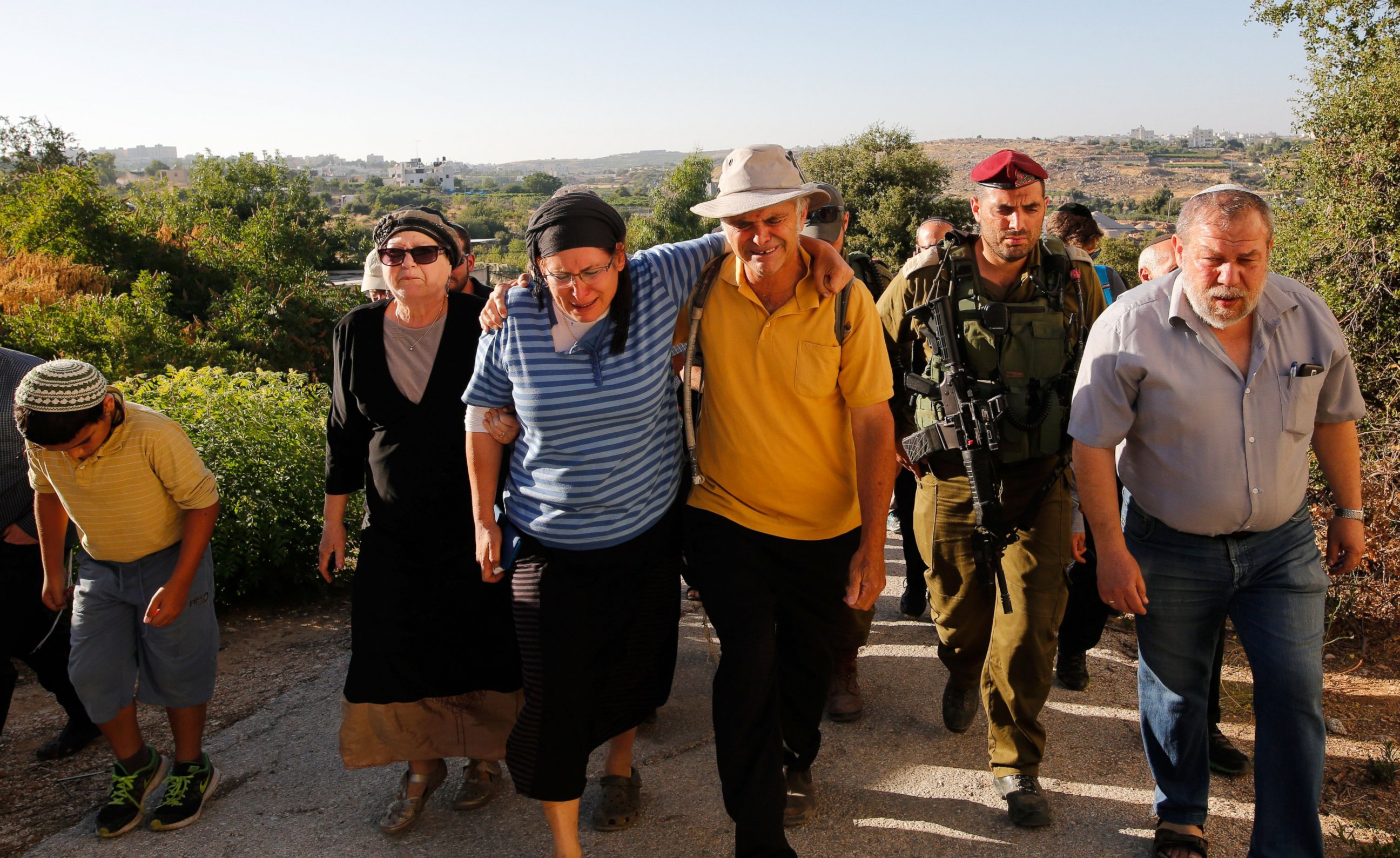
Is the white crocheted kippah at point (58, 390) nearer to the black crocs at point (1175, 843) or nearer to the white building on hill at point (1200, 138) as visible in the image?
the black crocs at point (1175, 843)

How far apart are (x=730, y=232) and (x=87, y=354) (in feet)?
20.8

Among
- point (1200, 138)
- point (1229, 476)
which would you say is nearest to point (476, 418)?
point (1229, 476)

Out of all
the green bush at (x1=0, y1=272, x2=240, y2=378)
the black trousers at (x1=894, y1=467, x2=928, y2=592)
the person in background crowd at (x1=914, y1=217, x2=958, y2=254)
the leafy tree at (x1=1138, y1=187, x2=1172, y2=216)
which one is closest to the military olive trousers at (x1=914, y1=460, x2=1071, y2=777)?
the black trousers at (x1=894, y1=467, x2=928, y2=592)

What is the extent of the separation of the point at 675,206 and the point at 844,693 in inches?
2831

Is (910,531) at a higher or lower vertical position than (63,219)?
lower

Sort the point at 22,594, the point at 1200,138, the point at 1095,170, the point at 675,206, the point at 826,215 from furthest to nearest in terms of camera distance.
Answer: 1. the point at 1200,138
2. the point at 1095,170
3. the point at 675,206
4. the point at 826,215
5. the point at 22,594

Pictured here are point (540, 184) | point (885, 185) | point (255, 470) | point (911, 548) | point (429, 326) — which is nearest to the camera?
point (429, 326)

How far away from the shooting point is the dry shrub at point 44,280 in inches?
384

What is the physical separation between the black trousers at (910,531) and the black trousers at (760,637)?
6.36 feet

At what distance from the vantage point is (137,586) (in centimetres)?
317

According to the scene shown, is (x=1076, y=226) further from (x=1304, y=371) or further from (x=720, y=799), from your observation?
(x=720, y=799)

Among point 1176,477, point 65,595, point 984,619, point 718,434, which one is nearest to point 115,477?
point 65,595

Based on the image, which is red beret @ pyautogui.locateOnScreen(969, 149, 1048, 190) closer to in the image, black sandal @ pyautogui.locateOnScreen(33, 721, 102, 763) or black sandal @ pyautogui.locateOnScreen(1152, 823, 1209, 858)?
black sandal @ pyautogui.locateOnScreen(1152, 823, 1209, 858)

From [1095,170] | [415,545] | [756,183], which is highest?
[1095,170]
